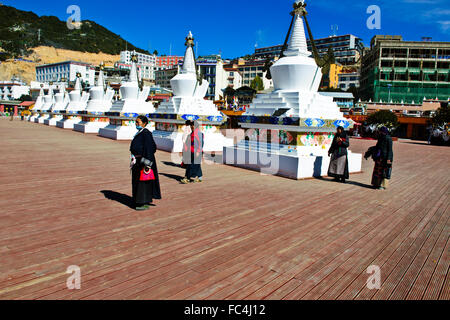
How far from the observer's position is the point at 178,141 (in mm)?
13984

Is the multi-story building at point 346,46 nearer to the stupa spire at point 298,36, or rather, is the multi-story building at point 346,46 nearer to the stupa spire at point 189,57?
the stupa spire at point 189,57

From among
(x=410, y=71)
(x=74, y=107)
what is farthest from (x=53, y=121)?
(x=410, y=71)

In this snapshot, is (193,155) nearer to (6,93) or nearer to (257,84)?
(257,84)

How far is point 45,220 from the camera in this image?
16.0 ft

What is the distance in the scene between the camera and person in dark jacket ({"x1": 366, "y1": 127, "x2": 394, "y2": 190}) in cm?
Result: 790

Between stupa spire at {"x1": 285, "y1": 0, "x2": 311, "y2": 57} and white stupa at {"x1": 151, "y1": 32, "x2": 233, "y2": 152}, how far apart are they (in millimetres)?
5492

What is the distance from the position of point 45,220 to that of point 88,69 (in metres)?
125

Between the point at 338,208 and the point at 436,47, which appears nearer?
the point at 338,208

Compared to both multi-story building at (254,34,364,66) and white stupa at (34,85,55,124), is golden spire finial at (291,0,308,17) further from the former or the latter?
multi-story building at (254,34,364,66)

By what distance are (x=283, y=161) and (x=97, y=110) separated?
19.4m

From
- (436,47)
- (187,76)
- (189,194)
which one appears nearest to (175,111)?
(187,76)

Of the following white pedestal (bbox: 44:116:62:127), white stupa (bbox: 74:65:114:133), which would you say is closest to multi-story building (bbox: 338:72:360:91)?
white pedestal (bbox: 44:116:62:127)

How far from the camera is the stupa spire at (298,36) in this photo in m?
10.2

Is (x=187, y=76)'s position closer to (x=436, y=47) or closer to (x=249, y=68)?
(x=436, y=47)
